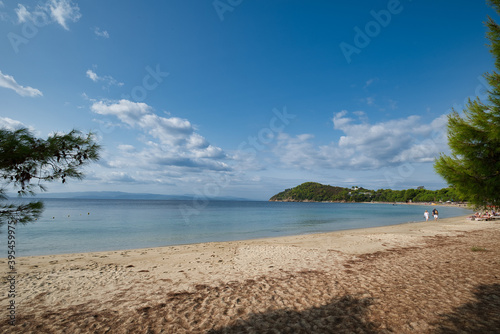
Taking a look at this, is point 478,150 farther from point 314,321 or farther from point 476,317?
point 314,321

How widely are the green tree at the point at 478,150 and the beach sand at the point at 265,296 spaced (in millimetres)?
2878

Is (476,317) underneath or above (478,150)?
underneath

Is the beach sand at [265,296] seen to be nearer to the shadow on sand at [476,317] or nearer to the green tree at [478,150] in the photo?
the shadow on sand at [476,317]

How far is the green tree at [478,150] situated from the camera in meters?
6.70

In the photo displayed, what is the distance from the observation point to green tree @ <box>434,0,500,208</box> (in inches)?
264

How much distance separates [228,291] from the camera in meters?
6.59

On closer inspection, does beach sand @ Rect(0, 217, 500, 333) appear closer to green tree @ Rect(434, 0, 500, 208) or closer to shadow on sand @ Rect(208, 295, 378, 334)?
shadow on sand @ Rect(208, 295, 378, 334)

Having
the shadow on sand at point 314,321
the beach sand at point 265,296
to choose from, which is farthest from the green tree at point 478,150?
the shadow on sand at point 314,321

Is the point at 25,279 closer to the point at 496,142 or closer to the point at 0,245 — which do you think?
the point at 0,245

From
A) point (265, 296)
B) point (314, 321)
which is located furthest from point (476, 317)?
point (265, 296)

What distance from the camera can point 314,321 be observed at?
4824mm

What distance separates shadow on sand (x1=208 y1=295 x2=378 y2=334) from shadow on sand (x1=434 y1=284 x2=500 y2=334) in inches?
55.9

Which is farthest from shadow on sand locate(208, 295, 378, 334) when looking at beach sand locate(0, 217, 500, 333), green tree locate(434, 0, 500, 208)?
green tree locate(434, 0, 500, 208)

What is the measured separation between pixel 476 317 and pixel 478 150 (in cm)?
547
